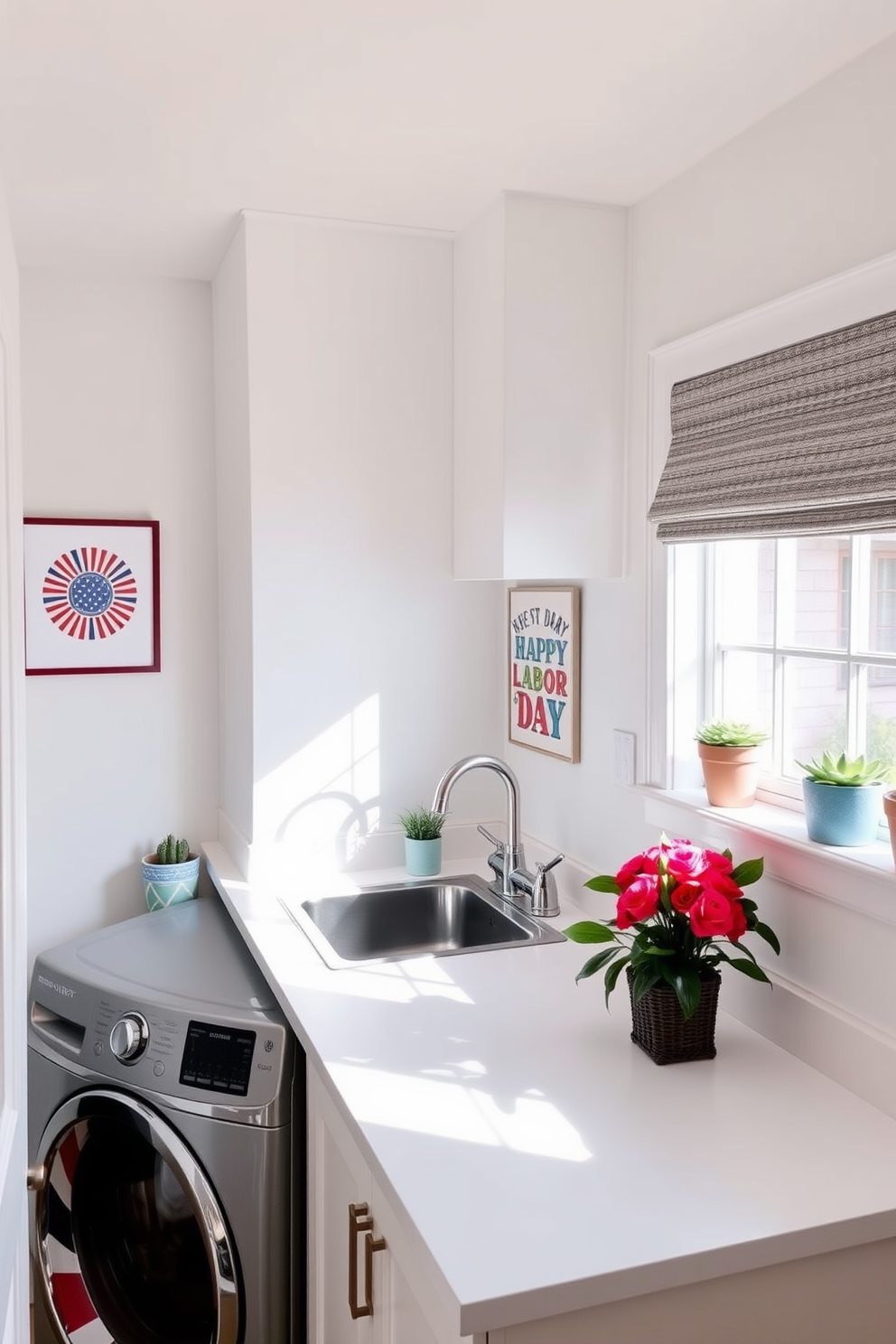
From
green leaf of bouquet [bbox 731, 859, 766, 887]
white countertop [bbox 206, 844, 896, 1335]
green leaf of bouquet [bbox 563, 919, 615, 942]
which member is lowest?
white countertop [bbox 206, 844, 896, 1335]

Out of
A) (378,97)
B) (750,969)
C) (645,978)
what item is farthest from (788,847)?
(378,97)

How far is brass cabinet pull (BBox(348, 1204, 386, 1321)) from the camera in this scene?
149 cm

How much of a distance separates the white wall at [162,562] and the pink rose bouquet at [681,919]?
1467 millimetres

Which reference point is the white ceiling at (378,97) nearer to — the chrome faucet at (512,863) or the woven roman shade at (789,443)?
the woven roman shade at (789,443)

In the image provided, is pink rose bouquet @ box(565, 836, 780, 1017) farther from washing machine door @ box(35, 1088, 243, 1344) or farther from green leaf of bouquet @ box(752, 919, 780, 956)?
washing machine door @ box(35, 1088, 243, 1344)

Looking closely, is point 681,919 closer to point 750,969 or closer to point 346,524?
point 750,969

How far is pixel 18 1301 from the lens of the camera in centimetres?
145

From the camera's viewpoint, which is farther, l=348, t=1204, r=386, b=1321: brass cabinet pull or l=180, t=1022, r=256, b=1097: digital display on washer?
l=180, t=1022, r=256, b=1097: digital display on washer

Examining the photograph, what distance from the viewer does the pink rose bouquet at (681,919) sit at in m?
1.58

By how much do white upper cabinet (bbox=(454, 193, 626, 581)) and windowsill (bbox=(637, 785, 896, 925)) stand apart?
1.72 feet

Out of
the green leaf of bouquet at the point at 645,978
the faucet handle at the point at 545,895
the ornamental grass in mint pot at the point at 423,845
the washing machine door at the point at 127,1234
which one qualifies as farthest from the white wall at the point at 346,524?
the green leaf of bouquet at the point at 645,978

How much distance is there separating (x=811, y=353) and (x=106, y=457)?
1795 mm

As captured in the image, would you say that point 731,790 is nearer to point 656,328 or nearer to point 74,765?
point 656,328

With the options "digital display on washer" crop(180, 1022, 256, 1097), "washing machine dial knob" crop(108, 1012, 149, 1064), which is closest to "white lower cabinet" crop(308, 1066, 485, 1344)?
"digital display on washer" crop(180, 1022, 256, 1097)
